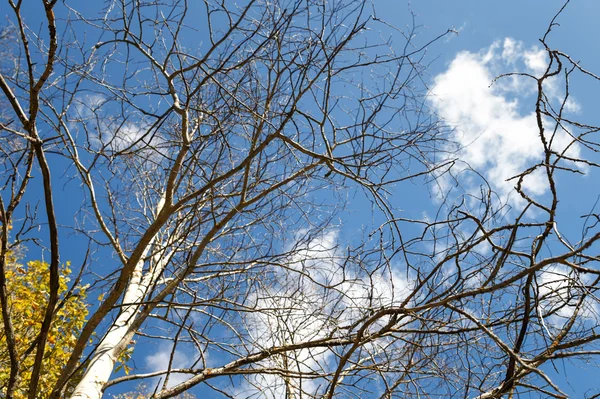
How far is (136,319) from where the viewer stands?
3.50 meters

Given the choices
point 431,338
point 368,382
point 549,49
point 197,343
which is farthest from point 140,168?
point 549,49

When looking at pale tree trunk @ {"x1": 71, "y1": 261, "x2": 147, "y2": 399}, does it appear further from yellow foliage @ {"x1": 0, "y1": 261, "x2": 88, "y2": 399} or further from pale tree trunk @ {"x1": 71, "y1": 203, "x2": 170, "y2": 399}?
yellow foliage @ {"x1": 0, "y1": 261, "x2": 88, "y2": 399}

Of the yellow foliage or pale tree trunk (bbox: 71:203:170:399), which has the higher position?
the yellow foliage

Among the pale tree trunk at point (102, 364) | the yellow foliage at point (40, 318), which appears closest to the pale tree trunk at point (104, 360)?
the pale tree trunk at point (102, 364)

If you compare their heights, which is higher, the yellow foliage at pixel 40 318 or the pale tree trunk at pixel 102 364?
the yellow foliage at pixel 40 318

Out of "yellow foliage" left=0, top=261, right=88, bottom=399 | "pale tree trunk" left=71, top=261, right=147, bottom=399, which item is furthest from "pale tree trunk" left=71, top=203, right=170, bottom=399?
"yellow foliage" left=0, top=261, right=88, bottom=399

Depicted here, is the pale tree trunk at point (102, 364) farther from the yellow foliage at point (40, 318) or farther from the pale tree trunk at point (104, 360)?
the yellow foliage at point (40, 318)

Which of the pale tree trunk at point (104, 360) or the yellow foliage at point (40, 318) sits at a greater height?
the yellow foliage at point (40, 318)

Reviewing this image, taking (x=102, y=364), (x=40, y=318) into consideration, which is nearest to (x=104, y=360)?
(x=102, y=364)

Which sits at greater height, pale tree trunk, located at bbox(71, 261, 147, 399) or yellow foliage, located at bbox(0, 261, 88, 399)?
yellow foliage, located at bbox(0, 261, 88, 399)

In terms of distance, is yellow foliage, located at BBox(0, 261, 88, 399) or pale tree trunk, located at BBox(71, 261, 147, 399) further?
yellow foliage, located at BBox(0, 261, 88, 399)

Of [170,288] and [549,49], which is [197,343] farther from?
[549,49]

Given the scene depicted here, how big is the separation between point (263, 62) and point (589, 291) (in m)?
2.14

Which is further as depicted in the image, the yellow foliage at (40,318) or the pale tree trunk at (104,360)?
the yellow foliage at (40,318)
